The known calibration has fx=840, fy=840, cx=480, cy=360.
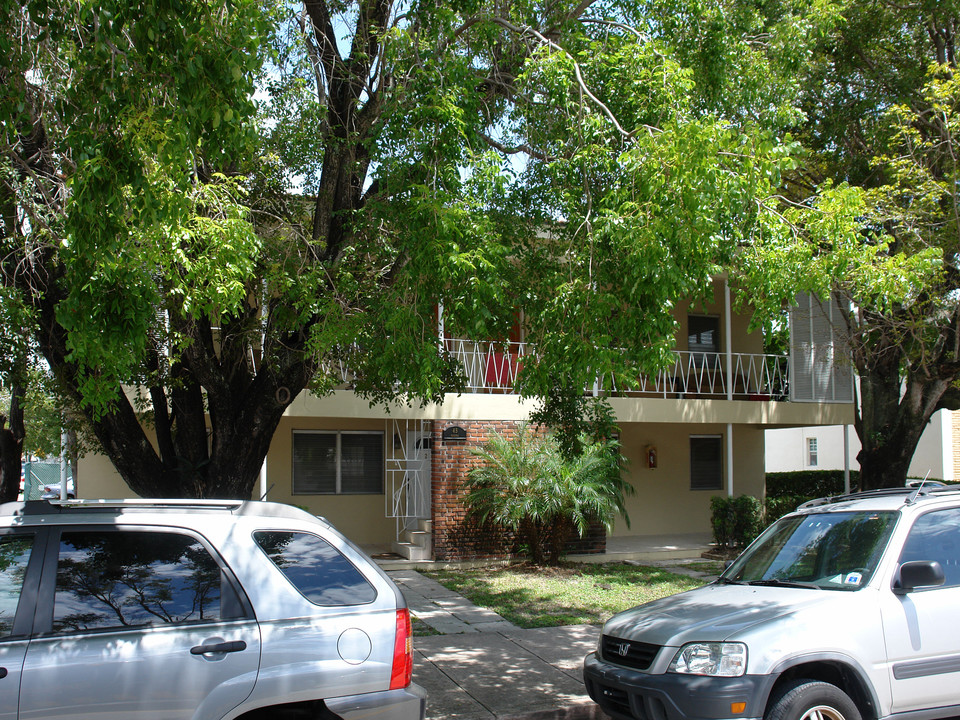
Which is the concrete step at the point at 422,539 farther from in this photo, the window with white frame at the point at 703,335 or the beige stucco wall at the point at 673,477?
the window with white frame at the point at 703,335

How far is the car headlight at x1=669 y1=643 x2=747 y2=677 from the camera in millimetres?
4605

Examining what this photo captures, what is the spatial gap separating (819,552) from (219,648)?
3.85m

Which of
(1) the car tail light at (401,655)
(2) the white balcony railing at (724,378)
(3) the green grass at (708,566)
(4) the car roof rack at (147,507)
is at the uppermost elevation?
(2) the white balcony railing at (724,378)

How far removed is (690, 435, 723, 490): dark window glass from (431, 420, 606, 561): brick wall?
5.29 meters

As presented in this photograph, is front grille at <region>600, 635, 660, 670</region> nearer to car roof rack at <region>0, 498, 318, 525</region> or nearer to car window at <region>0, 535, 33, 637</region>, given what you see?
car roof rack at <region>0, 498, 318, 525</region>

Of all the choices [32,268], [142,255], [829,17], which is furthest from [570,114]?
[32,268]

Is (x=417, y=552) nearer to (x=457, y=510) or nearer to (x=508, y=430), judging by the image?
(x=457, y=510)

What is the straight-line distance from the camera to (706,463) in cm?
1830

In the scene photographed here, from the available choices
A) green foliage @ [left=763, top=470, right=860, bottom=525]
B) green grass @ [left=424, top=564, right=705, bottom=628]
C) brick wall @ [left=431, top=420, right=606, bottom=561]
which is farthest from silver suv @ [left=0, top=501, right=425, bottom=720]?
green foliage @ [left=763, top=470, right=860, bottom=525]

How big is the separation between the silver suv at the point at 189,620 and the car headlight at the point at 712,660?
155 centimetres

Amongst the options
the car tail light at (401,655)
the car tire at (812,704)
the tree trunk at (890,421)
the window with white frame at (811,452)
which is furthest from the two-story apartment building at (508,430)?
the window with white frame at (811,452)

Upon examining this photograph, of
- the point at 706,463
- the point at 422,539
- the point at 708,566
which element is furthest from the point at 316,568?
the point at 706,463

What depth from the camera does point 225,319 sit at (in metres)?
8.03

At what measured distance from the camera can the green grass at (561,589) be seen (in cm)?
989
